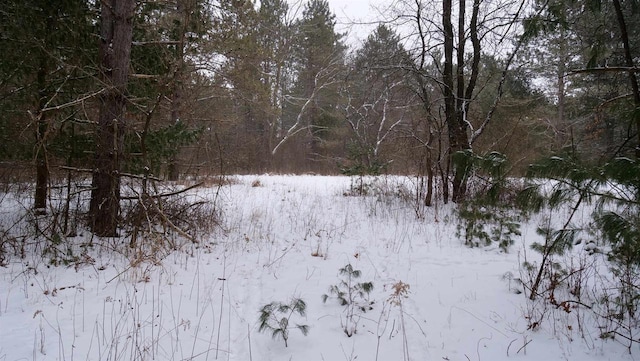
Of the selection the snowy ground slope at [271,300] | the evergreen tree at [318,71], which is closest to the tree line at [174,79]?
the snowy ground slope at [271,300]

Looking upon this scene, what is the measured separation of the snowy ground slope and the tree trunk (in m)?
0.74

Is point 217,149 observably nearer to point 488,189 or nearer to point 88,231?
point 88,231

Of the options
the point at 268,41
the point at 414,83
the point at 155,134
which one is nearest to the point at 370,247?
the point at 155,134

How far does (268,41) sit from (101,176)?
18843mm

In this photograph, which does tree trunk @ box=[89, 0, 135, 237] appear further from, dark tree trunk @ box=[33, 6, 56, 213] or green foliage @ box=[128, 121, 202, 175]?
dark tree trunk @ box=[33, 6, 56, 213]

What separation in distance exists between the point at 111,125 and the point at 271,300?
3.36 m

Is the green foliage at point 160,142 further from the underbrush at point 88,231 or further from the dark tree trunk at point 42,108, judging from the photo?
the dark tree trunk at point 42,108

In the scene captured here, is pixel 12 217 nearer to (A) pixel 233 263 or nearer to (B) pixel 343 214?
(A) pixel 233 263

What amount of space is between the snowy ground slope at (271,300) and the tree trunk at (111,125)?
2.44 ft

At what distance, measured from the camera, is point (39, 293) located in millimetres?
3561

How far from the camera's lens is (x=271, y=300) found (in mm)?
3607

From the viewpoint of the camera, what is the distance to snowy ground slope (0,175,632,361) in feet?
9.05

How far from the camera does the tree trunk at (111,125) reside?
4.90 metres

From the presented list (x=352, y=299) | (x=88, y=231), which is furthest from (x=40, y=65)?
(x=352, y=299)
